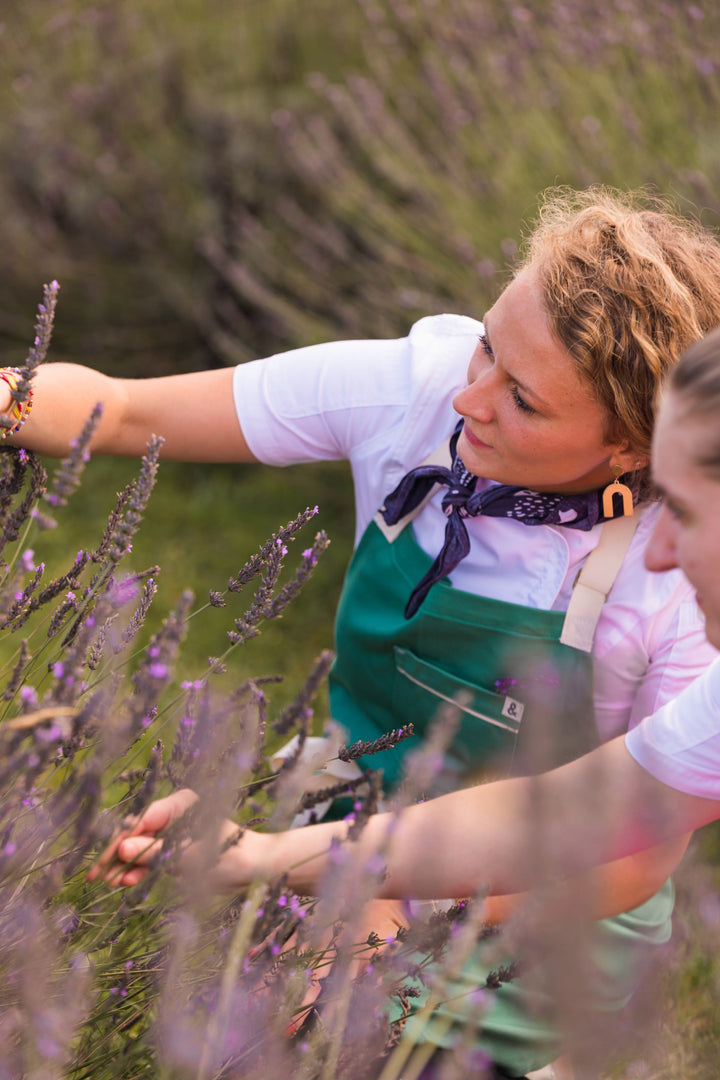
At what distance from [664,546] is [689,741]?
35 centimetres

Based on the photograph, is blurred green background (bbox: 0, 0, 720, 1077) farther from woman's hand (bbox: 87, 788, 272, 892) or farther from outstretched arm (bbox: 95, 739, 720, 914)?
woman's hand (bbox: 87, 788, 272, 892)

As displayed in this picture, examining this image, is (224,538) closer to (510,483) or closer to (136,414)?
(136,414)

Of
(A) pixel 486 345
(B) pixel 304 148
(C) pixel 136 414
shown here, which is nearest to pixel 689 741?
(A) pixel 486 345

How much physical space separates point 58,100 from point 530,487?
3.42 meters

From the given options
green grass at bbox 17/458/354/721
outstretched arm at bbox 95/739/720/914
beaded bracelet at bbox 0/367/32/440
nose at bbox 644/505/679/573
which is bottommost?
green grass at bbox 17/458/354/721

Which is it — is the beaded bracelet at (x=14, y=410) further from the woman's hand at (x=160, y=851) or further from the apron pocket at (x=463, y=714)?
the apron pocket at (x=463, y=714)

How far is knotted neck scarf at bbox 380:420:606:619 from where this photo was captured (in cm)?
163

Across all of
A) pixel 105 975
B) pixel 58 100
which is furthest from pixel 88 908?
pixel 58 100

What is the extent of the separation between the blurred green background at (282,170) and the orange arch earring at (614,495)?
68.4 inches

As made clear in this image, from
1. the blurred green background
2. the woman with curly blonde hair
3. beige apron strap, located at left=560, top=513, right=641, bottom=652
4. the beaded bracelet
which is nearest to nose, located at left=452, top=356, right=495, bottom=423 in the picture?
the woman with curly blonde hair

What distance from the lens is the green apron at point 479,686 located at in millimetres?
1585

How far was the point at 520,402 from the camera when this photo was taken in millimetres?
1518

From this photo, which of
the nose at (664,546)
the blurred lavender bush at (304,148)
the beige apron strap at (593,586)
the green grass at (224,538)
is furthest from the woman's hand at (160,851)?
the blurred lavender bush at (304,148)

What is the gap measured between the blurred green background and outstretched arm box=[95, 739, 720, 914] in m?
1.93
